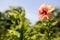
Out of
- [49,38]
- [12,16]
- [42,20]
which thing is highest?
[12,16]

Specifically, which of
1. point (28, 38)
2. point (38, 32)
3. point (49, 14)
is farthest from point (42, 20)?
point (28, 38)

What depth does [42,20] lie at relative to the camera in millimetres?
2994

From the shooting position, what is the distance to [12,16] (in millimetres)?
2285

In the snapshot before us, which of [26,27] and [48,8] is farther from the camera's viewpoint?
[48,8]

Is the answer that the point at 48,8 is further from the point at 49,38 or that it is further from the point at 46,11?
the point at 49,38

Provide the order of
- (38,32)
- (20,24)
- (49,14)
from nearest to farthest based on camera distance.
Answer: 1. (20,24)
2. (38,32)
3. (49,14)

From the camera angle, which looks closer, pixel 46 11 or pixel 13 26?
pixel 13 26

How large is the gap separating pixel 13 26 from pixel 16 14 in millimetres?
127

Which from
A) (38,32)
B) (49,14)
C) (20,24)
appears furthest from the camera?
(49,14)

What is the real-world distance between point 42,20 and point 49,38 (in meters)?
0.24

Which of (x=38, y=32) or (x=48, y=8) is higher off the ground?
(x=48, y=8)

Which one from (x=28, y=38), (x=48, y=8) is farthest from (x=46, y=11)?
(x=28, y=38)

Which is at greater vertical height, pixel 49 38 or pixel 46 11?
pixel 46 11

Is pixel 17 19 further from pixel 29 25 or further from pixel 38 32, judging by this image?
pixel 38 32
